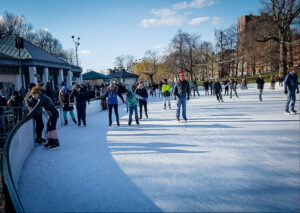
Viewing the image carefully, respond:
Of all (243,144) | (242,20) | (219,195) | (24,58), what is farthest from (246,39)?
(242,20)

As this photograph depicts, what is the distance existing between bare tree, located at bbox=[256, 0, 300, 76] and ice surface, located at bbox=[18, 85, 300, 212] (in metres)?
25.3

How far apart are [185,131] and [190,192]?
11.7 ft

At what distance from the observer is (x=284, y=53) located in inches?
1011

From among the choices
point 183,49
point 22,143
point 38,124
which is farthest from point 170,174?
point 183,49

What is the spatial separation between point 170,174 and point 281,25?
30.0 metres

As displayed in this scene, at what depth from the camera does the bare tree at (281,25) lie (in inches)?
969

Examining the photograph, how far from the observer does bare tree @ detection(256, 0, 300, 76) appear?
24609mm

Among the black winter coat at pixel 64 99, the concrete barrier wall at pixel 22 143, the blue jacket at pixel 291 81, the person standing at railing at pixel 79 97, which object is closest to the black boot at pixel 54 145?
the concrete barrier wall at pixel 22 143

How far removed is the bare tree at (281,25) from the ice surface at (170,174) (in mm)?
25280

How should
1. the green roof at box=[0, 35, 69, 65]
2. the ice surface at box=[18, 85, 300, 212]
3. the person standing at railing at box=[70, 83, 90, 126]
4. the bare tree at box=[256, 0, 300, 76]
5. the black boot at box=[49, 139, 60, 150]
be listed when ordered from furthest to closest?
1. the bare tree at box=[256, 0, 300, 76]
2. the green roof at box=[0, 35, 69, 65]
3. the person standing at railing at box=[70, 83, 90, 126]
4. the black boot at box=[49, 139, 60, 150]
5. the ice surface at box=[18, 85, 300, 212]

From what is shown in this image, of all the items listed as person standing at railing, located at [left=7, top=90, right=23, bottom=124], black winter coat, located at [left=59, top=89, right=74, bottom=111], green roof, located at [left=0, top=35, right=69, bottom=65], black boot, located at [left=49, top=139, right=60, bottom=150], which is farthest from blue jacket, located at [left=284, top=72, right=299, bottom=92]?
green roof, located at [left=0, top=35, right=69, bottom=65]

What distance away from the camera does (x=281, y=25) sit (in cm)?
2552

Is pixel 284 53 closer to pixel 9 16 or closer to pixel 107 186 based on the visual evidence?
pixel 107 186

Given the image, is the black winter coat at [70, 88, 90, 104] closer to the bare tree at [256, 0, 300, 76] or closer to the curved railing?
the curved railing
